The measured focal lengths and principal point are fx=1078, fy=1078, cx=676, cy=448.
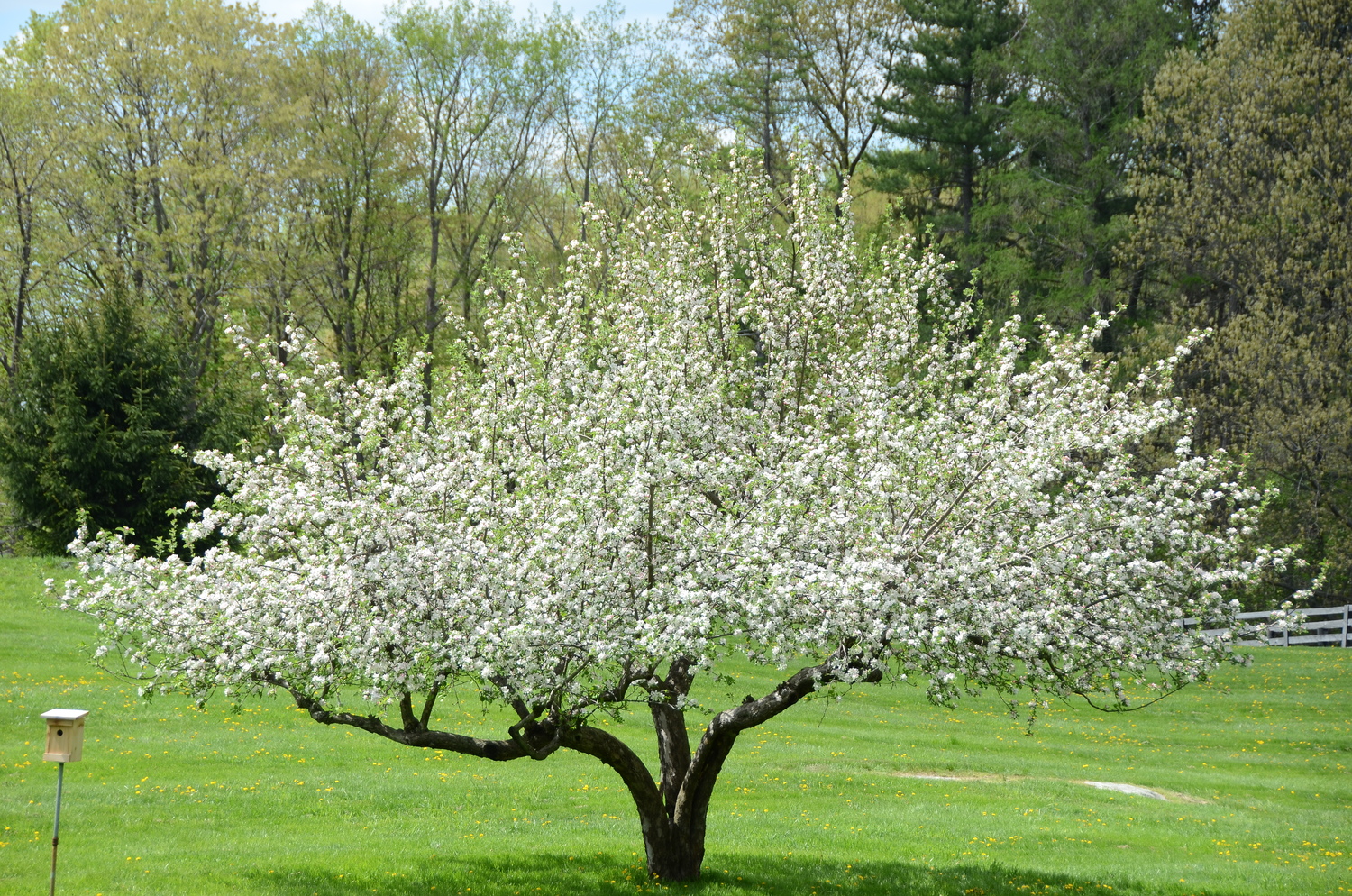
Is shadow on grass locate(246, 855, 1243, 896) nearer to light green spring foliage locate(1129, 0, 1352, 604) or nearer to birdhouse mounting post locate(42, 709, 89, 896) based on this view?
birdhouse mounting post locate(42, 709, 89, 896)

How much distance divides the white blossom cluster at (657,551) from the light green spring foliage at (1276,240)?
771 inches

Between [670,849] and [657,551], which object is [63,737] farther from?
[670,849]

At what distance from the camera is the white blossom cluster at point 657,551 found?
348 inches

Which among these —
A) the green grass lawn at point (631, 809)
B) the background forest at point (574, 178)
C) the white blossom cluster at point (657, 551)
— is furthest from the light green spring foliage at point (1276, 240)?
the white blossom cluster at point (657, 551)

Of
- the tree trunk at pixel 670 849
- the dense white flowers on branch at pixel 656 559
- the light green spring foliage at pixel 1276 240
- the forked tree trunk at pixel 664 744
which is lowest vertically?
the tree trunk at pixel 670 849

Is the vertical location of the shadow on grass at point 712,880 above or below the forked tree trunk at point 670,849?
below

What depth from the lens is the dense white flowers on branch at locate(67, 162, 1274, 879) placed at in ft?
29.1

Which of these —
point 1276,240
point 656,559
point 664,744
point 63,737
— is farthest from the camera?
point 1276,240

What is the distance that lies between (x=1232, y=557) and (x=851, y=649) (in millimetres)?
4874

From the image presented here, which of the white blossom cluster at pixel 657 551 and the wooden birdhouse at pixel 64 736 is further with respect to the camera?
the wooden birdhouse at pixel 64 736

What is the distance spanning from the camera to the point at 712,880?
1245cm

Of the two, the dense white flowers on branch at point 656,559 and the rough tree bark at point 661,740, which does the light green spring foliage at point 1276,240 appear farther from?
the rough tree bark at point 661,740

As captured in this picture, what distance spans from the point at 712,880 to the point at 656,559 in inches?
190

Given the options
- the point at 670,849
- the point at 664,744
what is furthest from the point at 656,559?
the point at 670,849
